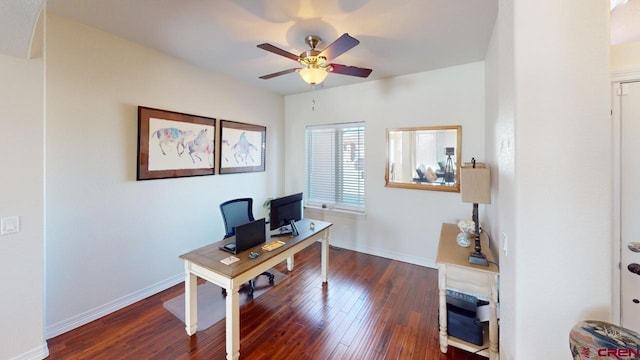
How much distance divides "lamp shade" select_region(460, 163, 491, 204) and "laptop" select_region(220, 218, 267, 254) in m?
1.83

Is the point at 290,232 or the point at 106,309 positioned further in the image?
the point at 290,232

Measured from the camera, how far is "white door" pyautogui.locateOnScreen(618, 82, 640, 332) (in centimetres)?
156

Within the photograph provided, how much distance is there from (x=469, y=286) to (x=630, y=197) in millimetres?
1157

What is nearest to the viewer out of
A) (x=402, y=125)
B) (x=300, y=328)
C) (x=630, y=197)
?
(x=630, y=197)

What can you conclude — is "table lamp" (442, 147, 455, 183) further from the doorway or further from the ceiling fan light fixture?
the ceiling fan light fixture

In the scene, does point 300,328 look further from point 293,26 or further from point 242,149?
point 293,26

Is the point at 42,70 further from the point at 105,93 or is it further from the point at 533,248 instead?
the point at 533,248

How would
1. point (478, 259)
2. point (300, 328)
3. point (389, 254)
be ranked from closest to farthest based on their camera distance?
1. point (478, 259)
2. point (300, 328)
3. point (389, 254)

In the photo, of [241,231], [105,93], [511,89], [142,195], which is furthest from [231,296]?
[105,93]

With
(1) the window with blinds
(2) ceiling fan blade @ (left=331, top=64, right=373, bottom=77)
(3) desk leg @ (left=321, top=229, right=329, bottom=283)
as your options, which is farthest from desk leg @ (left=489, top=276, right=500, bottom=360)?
(1) the window with blinds

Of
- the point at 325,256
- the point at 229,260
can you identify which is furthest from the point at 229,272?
the point at 325,256

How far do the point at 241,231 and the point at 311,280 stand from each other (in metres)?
1.41

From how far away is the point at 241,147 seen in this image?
377cm

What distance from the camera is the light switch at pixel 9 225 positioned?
168 cm
